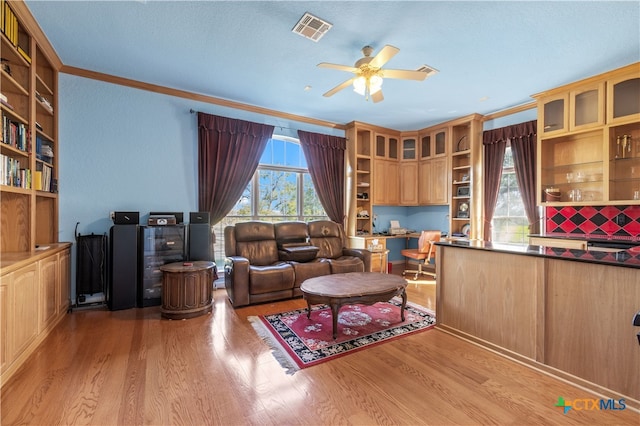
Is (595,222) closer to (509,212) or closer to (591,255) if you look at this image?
(509,212)

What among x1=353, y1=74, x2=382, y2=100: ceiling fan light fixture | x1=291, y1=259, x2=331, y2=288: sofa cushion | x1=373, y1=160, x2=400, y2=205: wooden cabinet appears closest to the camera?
x1=353, y1=74, x2=382, y2=100: ceiling fan light fixture

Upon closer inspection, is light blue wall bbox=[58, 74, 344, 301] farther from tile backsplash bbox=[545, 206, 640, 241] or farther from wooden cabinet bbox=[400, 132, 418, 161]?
tile backsplash bbox=[545, 206, 640, 241]

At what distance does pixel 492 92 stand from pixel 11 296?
576cm

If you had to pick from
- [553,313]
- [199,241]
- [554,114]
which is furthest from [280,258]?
[554,114]

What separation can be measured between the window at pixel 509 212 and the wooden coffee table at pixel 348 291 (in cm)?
298

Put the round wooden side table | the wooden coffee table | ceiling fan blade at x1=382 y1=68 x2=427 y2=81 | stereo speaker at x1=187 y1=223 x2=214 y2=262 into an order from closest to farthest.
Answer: the wooden coffee table < ceiling fan blade at x1=382 y1=68 x2=427 y2=81 < the round wooden side table < stereo speaker at x1=187 y1=223 x2=214 y2=262

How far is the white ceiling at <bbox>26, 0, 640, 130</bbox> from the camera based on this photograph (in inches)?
97.7

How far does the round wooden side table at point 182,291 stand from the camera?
10.7ft

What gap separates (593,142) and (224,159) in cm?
527

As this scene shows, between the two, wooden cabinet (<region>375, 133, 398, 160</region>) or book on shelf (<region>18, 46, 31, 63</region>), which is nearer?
book on shelf (<region>18, 46, 31, 63</region>)

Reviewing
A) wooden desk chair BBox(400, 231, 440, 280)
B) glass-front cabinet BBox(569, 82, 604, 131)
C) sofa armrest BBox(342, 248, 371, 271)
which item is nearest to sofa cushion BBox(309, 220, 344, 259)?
sofa armrest BBox(342, 248, 371, 271)

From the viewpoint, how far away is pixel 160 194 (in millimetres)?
4098

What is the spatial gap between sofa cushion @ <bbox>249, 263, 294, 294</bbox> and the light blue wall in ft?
5.01

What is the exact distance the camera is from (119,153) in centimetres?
383
